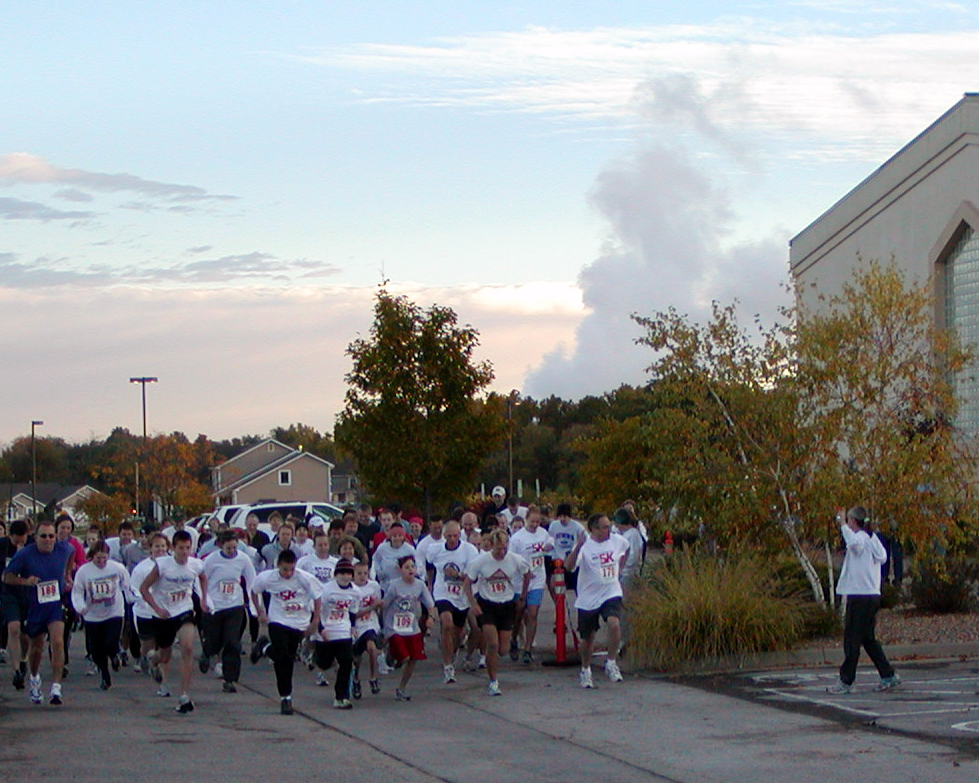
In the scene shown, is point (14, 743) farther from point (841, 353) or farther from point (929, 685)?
point (841, 353)

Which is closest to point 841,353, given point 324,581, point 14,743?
point 324,581

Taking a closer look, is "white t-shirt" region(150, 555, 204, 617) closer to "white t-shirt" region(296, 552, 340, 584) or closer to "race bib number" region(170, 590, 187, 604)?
"race bib number" region(170, 590, 187, 604)

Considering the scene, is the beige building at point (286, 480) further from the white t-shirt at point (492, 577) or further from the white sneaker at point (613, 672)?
the white sneaker at point (613, 672)

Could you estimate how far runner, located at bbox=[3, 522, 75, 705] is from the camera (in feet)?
44.2

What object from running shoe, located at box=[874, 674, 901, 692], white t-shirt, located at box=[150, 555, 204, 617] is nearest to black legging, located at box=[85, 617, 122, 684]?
white t-shirt, located at box=[150, 555, 204, 617]

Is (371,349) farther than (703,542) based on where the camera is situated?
Yes

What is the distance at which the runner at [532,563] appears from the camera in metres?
16.1

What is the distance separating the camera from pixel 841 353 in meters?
16.8

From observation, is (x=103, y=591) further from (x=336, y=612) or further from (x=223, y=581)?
(x=336, y=612)

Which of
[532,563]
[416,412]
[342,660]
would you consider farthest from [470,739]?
[416,412]

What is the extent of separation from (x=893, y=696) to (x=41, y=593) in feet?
26.1

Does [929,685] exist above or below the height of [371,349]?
below

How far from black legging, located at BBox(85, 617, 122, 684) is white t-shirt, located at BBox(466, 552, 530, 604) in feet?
12.0

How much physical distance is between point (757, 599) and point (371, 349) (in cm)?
1903
